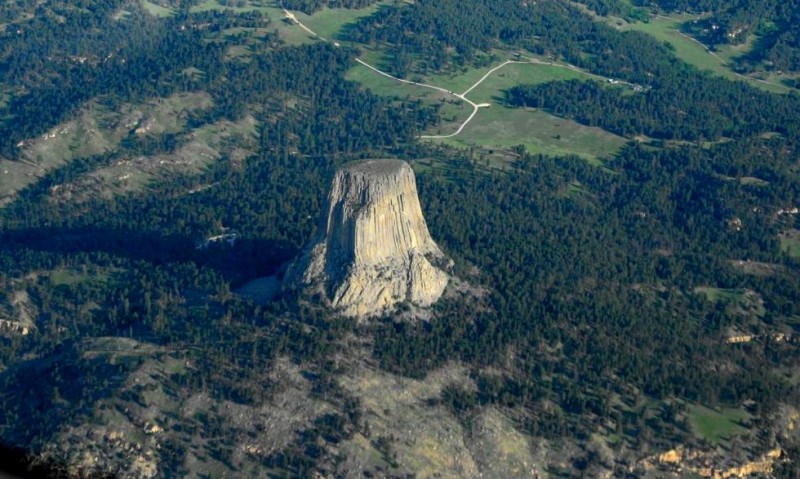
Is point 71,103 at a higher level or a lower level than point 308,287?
lower

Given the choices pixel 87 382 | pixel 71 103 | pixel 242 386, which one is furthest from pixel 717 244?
pixel 71 103

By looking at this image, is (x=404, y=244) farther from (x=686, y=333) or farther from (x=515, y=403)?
(x=686, y=333)

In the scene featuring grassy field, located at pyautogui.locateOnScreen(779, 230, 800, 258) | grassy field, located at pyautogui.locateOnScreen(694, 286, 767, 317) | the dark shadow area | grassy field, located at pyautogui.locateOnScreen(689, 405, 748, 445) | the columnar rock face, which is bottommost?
the dark shadow area

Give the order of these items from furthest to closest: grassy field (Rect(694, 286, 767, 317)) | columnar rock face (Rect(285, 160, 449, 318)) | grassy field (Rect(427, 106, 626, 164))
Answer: grassy field (Rect(427, 106, 626, 164)) < grassy field (Rect(694, 286, 767, 317)) < columnar rock face (Rect(285, 160, 449, 318))

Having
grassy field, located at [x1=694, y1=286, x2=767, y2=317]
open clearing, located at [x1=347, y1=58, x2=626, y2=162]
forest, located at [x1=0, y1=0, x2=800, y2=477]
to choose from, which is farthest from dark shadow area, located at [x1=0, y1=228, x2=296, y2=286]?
open clearing, located at [x1=347, y1=58, x2=626, y2=162]

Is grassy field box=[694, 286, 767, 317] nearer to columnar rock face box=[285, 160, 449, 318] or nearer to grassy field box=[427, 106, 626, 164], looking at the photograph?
columnar rock face box=[285, 160, 449, 318]
